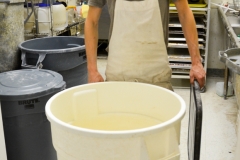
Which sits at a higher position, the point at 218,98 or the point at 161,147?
the point at 161,147

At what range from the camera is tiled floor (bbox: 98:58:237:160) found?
2201 mm

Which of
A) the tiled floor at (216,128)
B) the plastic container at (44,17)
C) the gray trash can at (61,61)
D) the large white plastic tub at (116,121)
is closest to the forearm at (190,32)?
the large white plastic tub at (116,121)

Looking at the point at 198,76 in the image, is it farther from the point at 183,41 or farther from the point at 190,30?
the point at 183,41

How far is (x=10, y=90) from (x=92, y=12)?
1.92ft

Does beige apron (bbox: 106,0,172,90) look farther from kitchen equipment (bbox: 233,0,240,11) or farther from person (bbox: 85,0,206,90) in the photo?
kitchen equipment (bbox: 233,0,240,11)

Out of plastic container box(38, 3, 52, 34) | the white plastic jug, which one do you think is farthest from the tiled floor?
the white plastic jug

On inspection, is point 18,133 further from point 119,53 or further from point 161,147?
point 161,147

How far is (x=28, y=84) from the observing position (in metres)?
1.63

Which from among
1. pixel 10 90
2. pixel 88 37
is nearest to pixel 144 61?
pixel 88 37

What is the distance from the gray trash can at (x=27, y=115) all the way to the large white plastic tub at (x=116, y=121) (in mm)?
586

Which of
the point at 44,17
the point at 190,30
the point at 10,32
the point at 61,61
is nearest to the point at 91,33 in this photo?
the point at 190,30

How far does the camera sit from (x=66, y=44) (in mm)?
2480

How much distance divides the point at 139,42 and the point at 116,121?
0.40 meters

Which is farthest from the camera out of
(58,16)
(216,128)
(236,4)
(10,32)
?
(236,4)
